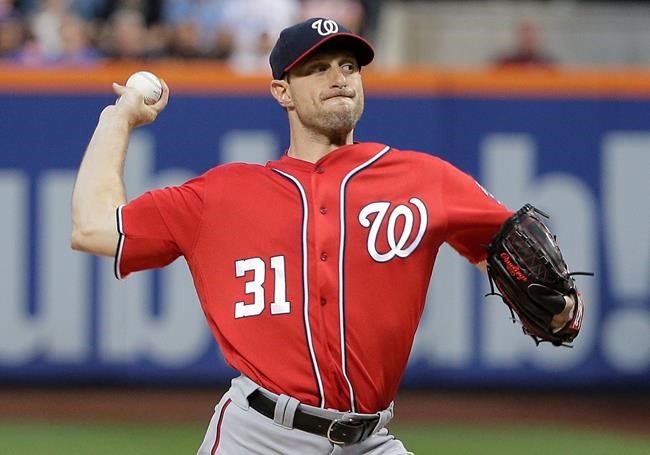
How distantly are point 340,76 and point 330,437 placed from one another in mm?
1129

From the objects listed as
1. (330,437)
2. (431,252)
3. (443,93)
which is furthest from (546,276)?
(443,93)

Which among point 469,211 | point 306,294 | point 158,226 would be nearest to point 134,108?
point 158,226

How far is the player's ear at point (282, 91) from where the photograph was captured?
399 centimetres

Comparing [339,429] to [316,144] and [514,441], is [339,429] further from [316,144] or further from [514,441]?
[514,441]

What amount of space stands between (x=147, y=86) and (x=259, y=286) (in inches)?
29.9

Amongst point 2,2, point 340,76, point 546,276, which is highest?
point 2,2

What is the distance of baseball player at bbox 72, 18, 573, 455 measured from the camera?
3.65 m

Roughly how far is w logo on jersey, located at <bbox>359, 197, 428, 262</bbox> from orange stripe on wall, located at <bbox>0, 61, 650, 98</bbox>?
472 centimetres

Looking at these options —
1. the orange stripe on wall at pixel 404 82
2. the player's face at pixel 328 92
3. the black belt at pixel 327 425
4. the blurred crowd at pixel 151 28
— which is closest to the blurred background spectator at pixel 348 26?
the blurred crowd at pixel 151 28

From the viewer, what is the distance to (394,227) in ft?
12.2

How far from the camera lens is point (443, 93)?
333 inches

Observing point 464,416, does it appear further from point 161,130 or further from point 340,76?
point 340,76

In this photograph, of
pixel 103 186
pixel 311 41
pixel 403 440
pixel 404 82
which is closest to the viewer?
pixel 103 186

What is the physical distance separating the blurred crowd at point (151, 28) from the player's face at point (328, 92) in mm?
5650
